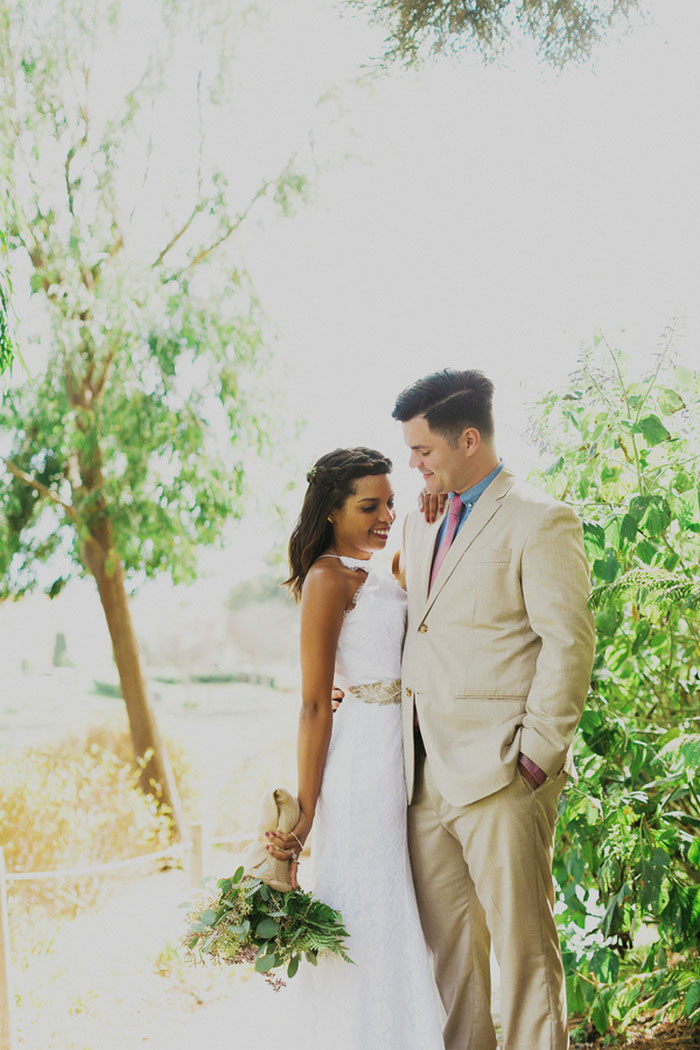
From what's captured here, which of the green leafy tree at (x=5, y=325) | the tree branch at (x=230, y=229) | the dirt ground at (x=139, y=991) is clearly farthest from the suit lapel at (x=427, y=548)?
the tree branch at (x=230, y=229)

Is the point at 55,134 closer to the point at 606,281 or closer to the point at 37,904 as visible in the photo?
the point at 606,281

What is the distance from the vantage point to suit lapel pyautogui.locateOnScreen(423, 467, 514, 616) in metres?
2.21

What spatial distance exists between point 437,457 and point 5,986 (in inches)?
70.6

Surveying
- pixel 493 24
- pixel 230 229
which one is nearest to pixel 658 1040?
pixel 493 24

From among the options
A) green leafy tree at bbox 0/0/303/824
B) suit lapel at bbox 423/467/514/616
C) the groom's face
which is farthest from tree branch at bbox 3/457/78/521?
suit lapel at bbox 423/467/514/616

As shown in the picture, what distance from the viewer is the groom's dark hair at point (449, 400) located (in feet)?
7.41

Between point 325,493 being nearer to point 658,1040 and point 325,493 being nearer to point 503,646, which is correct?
point 503,646

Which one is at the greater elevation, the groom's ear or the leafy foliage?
the leafy foliage

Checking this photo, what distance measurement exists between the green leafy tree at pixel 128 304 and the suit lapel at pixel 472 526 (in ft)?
11.2

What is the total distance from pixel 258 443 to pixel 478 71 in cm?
243

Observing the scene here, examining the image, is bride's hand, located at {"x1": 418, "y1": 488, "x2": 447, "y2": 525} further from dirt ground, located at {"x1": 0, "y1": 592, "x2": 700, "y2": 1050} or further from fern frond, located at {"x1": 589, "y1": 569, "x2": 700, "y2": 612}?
dirt ground, located at {"x1": 0, "y1": 592, "x2": 700, "y2": 1050}

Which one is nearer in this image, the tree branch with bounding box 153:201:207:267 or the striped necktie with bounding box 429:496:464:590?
the striped necktie with bounding box 429:496:464:590

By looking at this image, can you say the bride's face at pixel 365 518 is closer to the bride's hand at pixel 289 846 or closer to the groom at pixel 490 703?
the groom at pixel 490 703

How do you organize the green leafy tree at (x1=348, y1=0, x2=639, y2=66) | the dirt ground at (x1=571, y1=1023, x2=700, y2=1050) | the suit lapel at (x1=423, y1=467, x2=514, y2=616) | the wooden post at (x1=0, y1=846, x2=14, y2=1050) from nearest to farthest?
the suit lapel at (x1=423, y1=467, x2=514, y2=616), the wooden post at (x1=0, y1=846, x2=14, y2=1050), the dirt ground at (x1=571, y1=1023, x2=700, y2=1050), the green leafy tree at (x1=348, y1=0, x2=639, y2=66)
